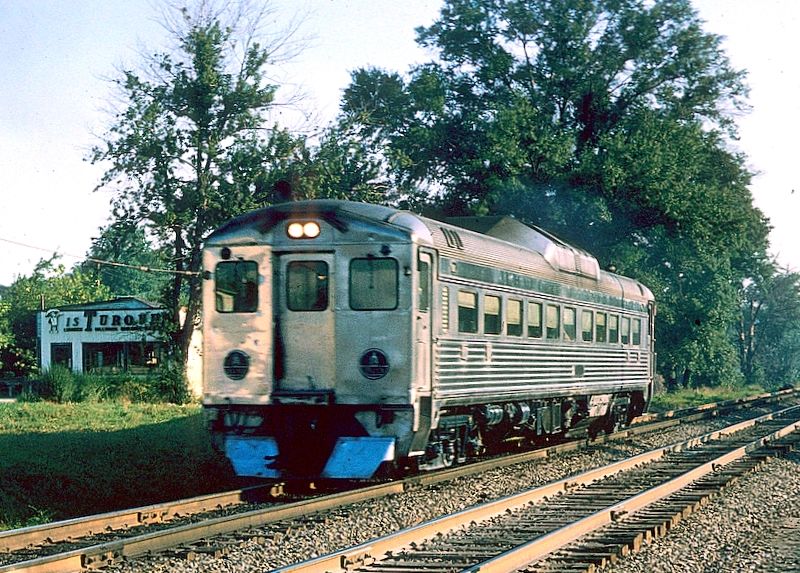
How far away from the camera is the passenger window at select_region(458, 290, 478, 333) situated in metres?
12.9

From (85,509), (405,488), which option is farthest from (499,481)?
(85,509)

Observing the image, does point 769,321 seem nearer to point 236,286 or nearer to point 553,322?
point 553,322

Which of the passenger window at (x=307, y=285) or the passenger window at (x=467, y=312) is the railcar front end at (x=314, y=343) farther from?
the passenger window at (x=467, y=312)

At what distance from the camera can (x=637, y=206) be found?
3472cm

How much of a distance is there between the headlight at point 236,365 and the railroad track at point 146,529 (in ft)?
4.09

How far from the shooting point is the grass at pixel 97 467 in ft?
39.3

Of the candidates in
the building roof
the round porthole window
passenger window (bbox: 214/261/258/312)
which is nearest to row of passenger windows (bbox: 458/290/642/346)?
the round porthole window

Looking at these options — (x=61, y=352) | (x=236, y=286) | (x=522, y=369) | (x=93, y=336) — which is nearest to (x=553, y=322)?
(x=522, y=369)

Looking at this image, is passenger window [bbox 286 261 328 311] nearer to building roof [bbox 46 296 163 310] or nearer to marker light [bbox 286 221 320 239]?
marker light [bbox 286 221 320 239]

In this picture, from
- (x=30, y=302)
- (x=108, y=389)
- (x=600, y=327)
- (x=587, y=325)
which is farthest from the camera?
(x=30, y=302)

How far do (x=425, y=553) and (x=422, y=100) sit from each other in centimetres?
3071

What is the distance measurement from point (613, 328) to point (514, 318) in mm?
5514

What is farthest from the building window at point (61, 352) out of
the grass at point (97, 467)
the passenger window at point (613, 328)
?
the passenger window at point (613, 328)

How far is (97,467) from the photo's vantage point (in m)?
13.7
